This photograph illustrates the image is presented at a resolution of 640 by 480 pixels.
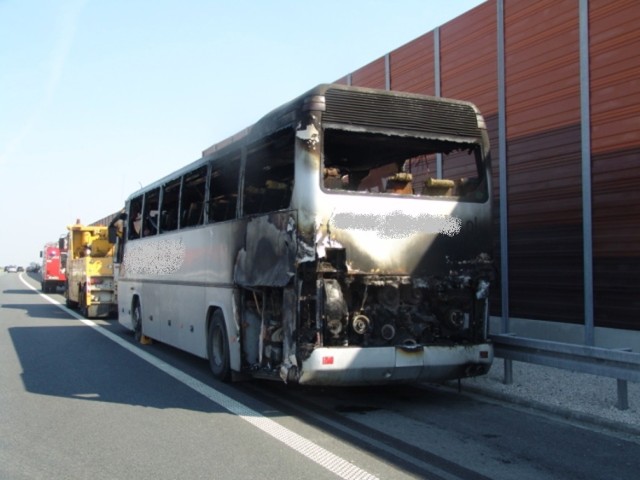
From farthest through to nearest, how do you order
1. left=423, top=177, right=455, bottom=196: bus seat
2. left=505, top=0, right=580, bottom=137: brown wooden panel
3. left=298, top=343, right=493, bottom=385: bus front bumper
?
left=505, top=0, right=580, bottom=137: brown wooden panel
left=423, top=177, right=455, bottom=196: bus seat
left=298, top=343, right=493, bottom=385: bus front bumper

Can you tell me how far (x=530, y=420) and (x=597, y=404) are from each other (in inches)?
36.1

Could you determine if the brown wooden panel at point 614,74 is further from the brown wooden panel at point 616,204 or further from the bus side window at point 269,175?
the bus side window at point 269,175

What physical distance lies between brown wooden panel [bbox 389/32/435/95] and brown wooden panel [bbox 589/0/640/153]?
4529 millimetres

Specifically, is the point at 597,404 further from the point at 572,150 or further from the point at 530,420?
the point at 572,150

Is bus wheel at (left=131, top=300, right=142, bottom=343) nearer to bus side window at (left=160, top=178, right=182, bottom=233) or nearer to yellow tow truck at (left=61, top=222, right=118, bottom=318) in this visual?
bus side window at (left=160, top=178, right=182, bottom=233)

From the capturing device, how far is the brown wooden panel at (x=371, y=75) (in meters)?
16.2

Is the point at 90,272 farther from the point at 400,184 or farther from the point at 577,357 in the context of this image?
the point at 577,357

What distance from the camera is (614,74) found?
396 inches

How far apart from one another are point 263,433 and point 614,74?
7.92 m

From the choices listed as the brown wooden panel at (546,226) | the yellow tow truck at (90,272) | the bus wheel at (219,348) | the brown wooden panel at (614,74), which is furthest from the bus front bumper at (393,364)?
A: the yellow tow truck at (90,272)

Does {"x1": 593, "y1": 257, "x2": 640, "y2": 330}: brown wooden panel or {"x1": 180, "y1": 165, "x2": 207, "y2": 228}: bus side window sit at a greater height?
{"x1": 180, "y1": 165, "x2": 207, "y2": 228}: bus side window

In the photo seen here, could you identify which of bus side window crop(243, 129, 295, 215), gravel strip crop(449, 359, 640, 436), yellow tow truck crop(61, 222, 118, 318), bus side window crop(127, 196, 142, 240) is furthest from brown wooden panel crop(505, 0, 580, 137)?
yellow tow truck crop(61, 222, 118, 318)

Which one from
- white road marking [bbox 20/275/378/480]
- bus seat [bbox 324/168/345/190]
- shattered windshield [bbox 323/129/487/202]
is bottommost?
white road marking [bbox 20/275/378/480]

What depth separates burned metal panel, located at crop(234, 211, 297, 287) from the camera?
275 inches
